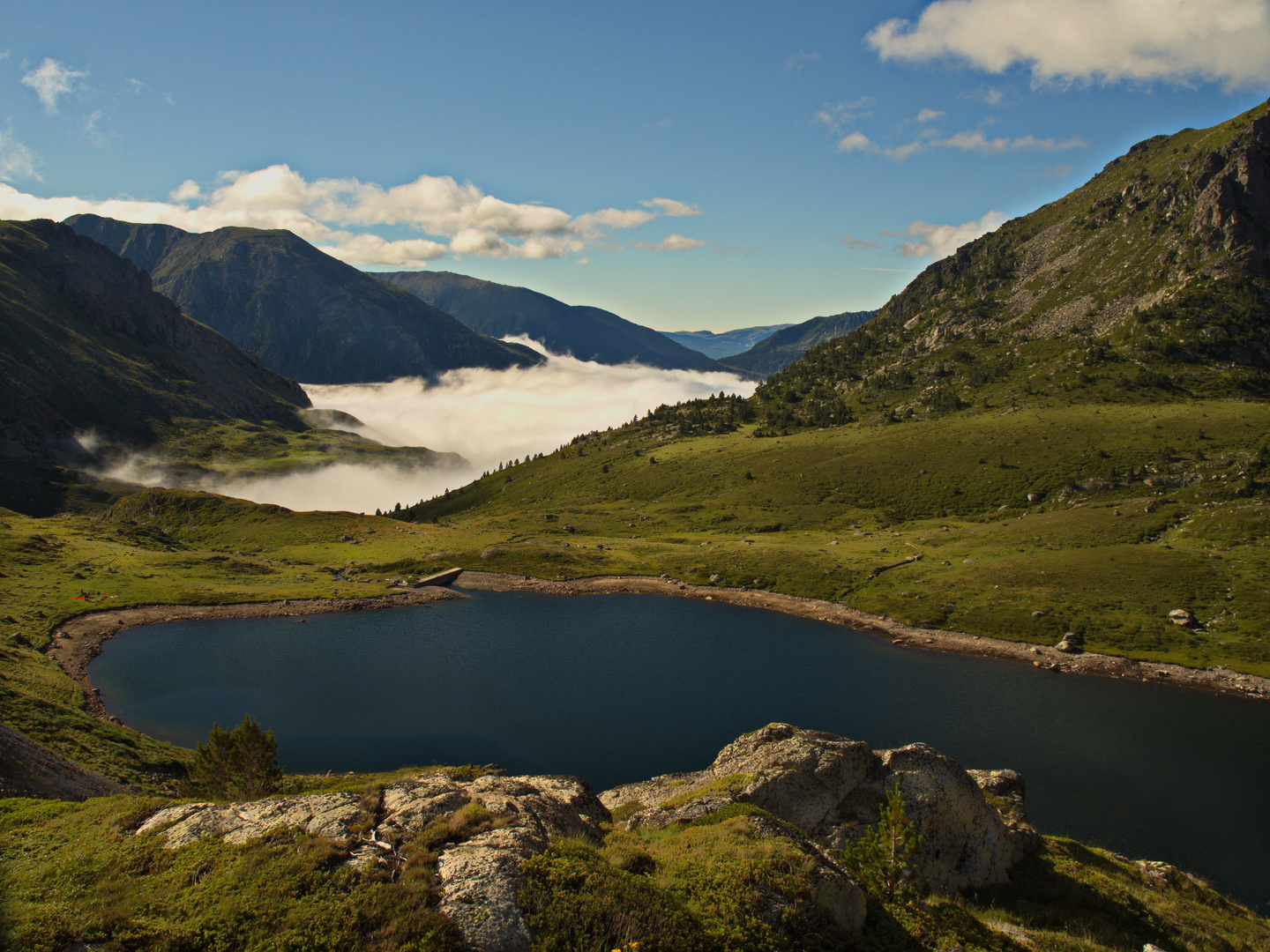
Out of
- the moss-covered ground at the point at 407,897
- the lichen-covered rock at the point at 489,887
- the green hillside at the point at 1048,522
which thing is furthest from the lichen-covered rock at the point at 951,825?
the green hillside at the point at 1048,522

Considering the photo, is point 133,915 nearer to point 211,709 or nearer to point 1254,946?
point 1254,946

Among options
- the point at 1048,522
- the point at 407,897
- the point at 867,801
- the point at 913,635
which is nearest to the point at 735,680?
the point at 913,635

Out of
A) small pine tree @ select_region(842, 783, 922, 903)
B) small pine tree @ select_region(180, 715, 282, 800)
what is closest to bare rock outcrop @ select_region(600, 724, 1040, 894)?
small pine tree @ select_region(842, 783, 922, 903)

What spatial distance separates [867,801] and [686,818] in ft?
29.3

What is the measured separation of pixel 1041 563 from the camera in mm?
112250

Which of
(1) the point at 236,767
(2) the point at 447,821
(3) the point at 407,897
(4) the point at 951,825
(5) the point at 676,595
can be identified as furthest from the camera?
(5) the point at 676,595

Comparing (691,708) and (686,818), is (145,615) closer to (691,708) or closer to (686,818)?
(691,708)

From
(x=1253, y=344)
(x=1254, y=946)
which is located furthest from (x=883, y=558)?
(x=1253, y=344)

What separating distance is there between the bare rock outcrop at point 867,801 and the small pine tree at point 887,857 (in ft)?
11.2

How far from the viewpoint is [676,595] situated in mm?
131500

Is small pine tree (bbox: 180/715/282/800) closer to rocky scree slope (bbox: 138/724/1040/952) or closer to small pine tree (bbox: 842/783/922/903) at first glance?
rocky scree slope (bbox: 138/724/1040/952)

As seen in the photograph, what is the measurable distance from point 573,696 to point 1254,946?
6308cm

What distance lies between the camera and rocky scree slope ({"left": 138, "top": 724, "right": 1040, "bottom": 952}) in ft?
61.3

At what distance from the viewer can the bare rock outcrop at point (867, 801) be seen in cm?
2814
